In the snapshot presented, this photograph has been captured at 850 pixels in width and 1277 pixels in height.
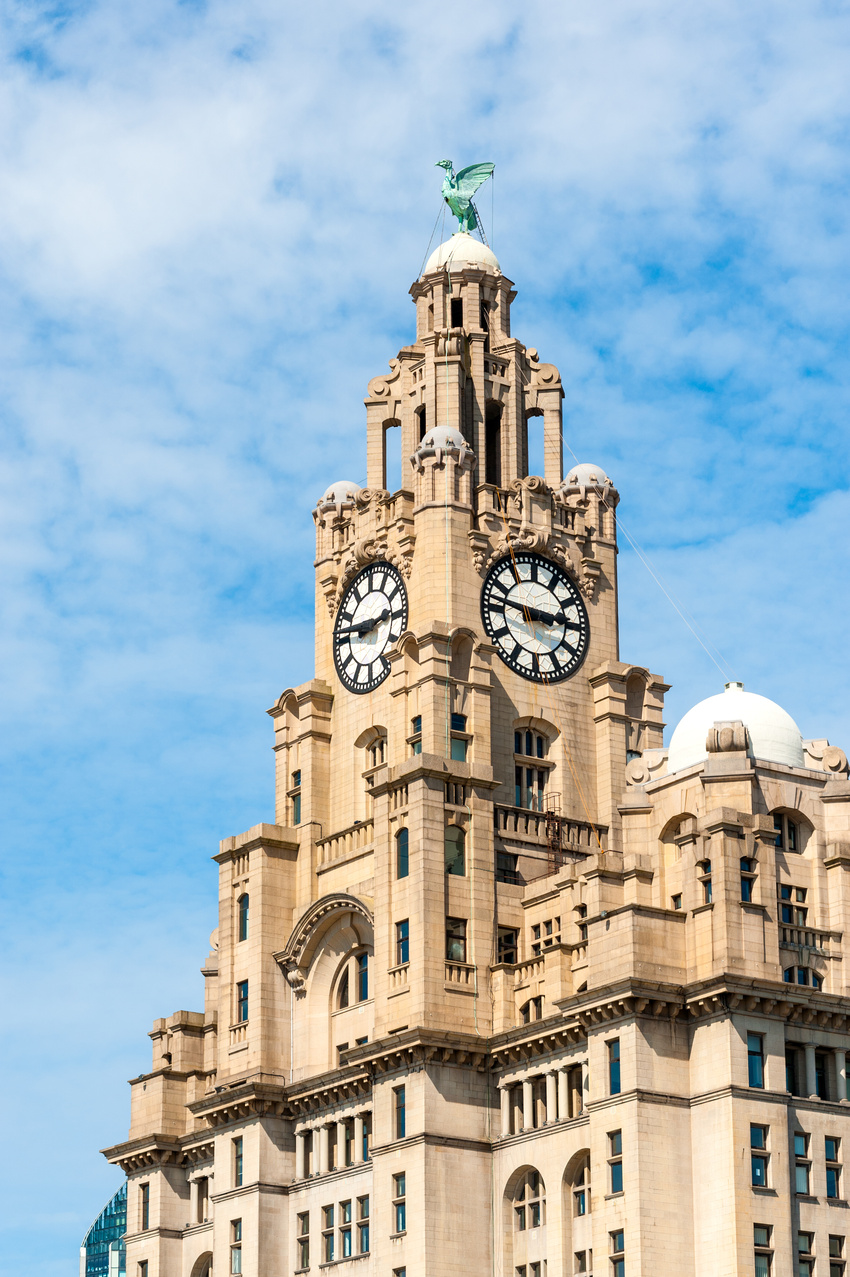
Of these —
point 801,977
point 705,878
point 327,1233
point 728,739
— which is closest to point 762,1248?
point 801,977

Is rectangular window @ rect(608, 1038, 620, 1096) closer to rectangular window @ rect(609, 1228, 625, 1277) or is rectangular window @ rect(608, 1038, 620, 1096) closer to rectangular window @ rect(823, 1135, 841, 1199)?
rectangular window @ rect(609, 1228, 625, 1277)

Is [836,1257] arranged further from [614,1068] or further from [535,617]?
[535,617]

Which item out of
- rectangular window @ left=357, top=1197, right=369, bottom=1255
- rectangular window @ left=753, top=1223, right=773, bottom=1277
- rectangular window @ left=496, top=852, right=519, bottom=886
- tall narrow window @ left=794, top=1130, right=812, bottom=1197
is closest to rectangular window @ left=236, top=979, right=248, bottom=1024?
rectangular window @ left=357, top=1197, right=369, bottom=1255

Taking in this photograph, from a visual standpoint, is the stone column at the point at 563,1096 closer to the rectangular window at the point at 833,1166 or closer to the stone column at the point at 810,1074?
the stone column at the point at 810,1074

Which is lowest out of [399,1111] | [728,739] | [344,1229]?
[344,1229]

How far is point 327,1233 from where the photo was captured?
98.6 m

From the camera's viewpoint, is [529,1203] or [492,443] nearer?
[529,1203]

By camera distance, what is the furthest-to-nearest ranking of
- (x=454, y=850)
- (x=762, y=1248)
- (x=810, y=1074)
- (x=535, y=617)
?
(x=535, y=617), (x=454, y=850), (x=810, y=1074), (x=762, y=1248)

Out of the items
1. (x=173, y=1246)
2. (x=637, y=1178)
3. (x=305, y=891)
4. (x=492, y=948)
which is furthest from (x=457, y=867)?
(x=173, y=1246)

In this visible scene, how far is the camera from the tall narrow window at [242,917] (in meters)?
107

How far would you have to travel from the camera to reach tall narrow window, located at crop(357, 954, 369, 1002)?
10138cm

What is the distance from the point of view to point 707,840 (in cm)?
8900

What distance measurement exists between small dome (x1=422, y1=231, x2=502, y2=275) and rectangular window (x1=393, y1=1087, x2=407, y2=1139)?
129 ft

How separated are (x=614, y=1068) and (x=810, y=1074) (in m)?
7.06
